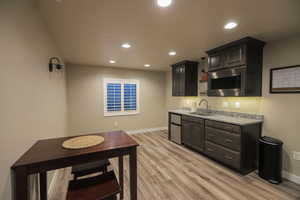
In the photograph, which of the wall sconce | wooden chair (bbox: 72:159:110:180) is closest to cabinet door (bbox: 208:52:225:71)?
wooden chair (bbox: 72:159:110:180)

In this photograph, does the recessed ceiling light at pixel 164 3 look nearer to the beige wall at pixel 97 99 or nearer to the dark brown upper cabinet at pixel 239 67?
the dark brown upper cabinet at pixel 239 67

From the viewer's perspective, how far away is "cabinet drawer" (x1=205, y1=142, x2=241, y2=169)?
2.35 metres

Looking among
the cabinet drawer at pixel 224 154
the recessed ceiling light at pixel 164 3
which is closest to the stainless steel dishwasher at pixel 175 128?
the cabinet drawer at pixel 224 154

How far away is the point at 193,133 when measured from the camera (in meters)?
3.27

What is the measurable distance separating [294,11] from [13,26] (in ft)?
9.53

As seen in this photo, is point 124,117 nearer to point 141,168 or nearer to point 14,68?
point 141,168

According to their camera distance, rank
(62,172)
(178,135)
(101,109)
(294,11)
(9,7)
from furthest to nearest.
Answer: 1. (101,109)
2. (178,135)
3. (62,172)
4. (294,11)
5. (9,7)

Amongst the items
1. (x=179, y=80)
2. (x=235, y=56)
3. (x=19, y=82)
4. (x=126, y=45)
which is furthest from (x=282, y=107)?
(x=19, y=82)

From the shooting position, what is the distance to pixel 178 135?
3.77m

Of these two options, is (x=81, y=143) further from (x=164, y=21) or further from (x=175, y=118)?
(x=175, y=118)

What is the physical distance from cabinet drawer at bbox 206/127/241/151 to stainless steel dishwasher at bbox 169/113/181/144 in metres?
0.98

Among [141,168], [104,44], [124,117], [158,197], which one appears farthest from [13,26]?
[124,117]

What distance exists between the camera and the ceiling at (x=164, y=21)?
1415 mm

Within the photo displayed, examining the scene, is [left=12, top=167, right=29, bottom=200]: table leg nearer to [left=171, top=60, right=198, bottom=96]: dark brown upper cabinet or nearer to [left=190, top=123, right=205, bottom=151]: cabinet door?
[left=190, top=123, right=205, bottom=151]: cabinet door
